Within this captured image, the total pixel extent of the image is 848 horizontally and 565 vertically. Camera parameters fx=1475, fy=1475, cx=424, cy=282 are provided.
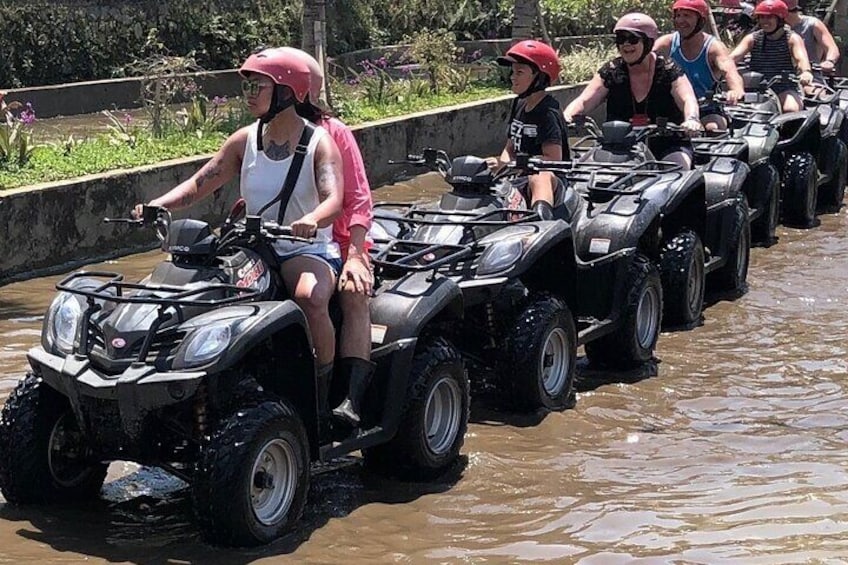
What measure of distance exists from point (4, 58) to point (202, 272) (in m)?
16.0

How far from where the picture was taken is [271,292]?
19.4 ft

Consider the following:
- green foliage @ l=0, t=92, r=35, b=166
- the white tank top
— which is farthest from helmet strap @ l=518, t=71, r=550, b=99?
green foliage @ l=0, t=92, r=35, b=166

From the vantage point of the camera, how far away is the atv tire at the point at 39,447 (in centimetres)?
573

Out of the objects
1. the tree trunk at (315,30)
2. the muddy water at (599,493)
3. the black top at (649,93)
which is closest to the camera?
the muddy water at (599,493)

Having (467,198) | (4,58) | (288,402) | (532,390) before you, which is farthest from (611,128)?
(4,58)

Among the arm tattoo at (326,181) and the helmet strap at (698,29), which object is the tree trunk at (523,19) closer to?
the helmet strap at (698,29)

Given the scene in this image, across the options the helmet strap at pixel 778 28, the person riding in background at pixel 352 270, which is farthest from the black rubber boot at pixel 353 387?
the helmet strap at pixel 778 28

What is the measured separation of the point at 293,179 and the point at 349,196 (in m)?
0.27

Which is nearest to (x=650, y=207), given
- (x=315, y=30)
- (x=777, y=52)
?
(x=777, y=52)

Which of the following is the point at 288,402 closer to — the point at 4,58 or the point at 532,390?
the point at 532,390

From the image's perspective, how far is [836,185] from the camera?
1445 cm

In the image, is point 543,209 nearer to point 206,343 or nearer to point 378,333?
point 378,333

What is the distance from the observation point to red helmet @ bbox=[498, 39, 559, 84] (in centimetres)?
846

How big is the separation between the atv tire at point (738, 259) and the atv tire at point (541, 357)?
3.03m
